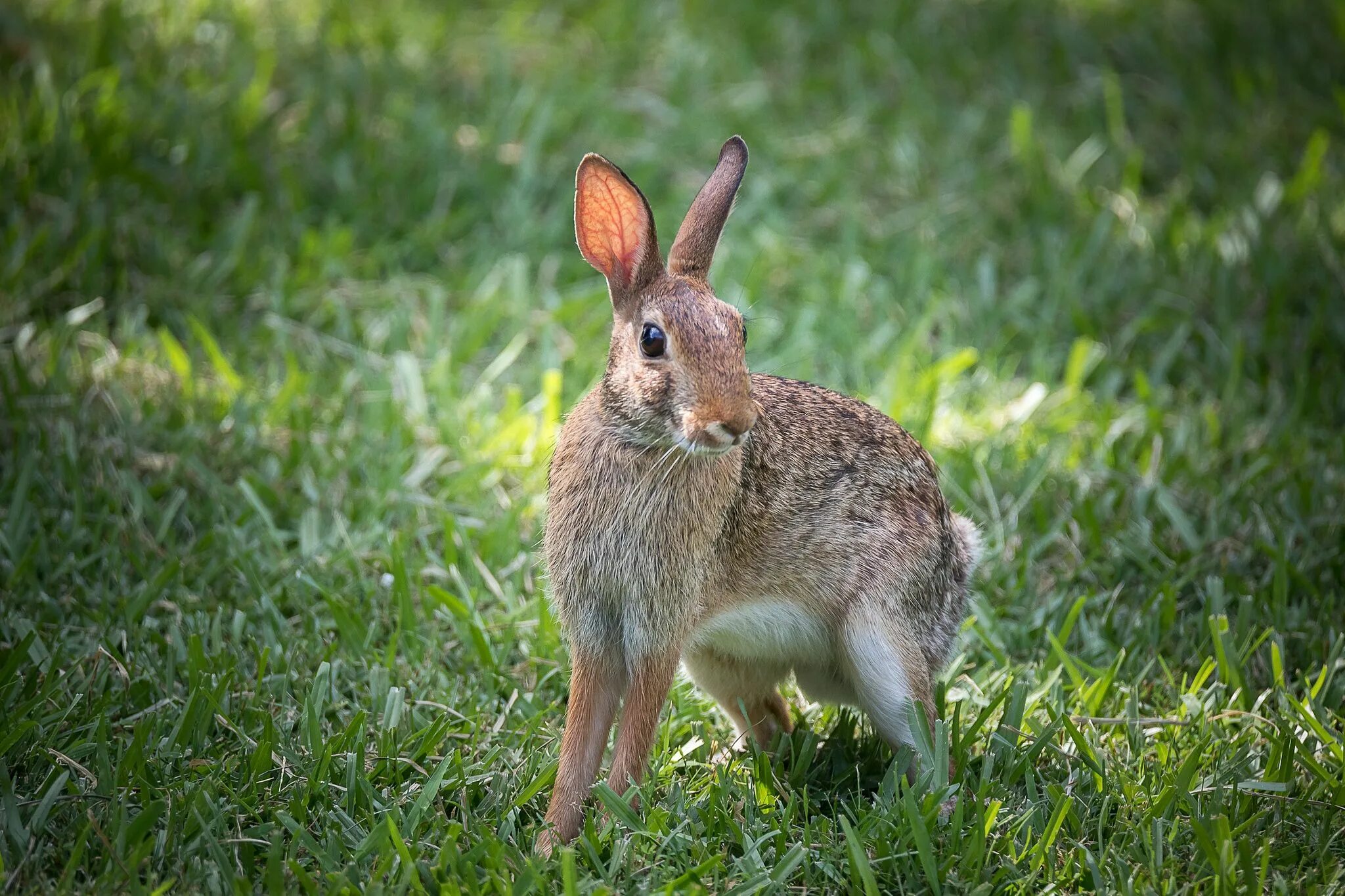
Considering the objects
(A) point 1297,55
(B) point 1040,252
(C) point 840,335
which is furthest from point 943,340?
(A) point 1297,55

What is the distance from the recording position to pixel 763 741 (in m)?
3.76

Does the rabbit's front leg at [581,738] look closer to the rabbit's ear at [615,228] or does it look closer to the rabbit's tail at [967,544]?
the rabbit's ear at [615,228]

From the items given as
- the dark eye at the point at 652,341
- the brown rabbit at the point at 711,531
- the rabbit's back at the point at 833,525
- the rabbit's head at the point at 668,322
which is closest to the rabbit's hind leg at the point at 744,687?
the brown rabbit at the point at 711,531

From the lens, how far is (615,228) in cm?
326

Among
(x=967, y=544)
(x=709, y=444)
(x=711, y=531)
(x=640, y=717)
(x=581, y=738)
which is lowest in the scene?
(x=581, y=738)

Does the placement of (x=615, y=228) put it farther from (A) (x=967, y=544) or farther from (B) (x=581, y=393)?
(B) (x=581, y=393)

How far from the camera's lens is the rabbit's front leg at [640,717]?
3264 millimetres

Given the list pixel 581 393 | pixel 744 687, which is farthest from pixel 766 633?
pixel 581 393

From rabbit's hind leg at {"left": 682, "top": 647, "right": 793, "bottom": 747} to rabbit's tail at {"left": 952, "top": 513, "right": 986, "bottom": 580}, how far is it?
611mm

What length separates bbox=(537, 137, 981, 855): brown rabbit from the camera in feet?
10.3

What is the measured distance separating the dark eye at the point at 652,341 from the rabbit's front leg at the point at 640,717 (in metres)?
0.74

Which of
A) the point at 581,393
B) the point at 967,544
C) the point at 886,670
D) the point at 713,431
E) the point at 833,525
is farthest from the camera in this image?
the point at 581,393

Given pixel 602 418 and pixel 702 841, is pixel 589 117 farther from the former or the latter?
pixel 702 841

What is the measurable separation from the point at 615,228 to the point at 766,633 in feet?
3.65
